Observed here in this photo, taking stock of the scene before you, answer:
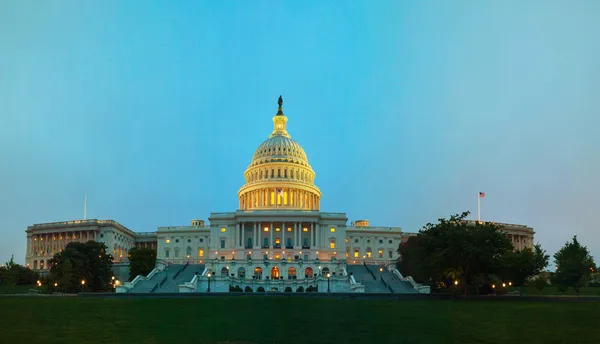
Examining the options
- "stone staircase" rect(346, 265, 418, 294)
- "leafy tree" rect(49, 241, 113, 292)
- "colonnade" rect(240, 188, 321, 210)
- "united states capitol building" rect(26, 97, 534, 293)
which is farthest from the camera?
"colonnade" rect(240, 188, 321, 210)

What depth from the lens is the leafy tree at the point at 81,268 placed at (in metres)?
81.2

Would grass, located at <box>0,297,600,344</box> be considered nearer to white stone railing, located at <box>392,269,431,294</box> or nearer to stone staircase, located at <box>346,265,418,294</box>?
white stone railing, located at <box>392,269,431,294</box>

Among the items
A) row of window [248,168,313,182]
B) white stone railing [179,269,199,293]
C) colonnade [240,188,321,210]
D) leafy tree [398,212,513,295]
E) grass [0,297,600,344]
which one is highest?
row of window [248,168,313,182]

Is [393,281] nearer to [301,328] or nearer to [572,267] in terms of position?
Answer: [572,267]

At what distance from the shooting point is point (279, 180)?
134 metres

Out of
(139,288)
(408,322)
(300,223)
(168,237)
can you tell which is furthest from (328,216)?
(408,322)

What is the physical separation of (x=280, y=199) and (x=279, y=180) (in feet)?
15.8

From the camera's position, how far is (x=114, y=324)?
25.0m

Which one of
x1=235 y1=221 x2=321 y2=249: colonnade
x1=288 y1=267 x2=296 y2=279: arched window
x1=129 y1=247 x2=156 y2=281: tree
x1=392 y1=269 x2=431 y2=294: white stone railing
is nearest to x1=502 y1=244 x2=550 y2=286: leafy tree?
x1=392 y1=269 x2=431 y2=294: white stone railing

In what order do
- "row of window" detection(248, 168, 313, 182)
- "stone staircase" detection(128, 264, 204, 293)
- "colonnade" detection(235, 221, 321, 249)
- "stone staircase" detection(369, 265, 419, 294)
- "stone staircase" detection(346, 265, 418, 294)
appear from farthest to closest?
"row of window" detection(248, 168, 313, 182)
"colonnade" detection(235, 221, 321, 249)
"stone staircase" detection(128, 264, 204, 293)
"stone staircase" detection(346, 265, 418, 294)
"stone staircase" detection(369, 265, 419, 294)

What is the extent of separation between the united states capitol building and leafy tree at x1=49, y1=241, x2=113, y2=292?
26.7ft

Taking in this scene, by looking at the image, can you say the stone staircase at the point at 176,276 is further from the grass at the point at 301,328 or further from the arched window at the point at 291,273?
the grass at the point at 301,328

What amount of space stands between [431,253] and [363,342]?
141 ft

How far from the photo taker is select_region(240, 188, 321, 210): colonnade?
5207 inches
